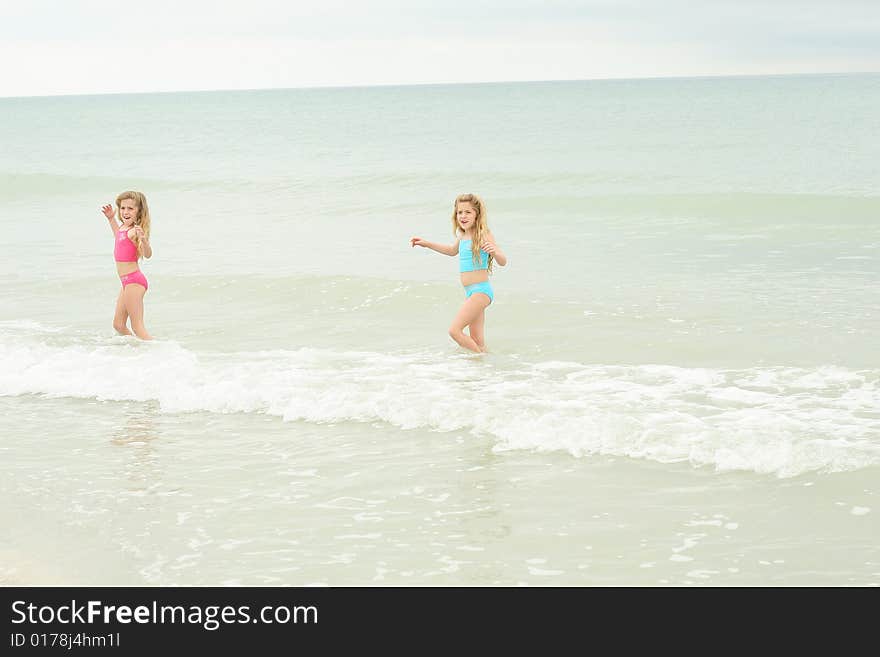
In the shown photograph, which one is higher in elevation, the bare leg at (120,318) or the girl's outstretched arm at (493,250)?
the bare leg at (120,318)

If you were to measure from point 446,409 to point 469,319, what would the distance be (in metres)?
2.20

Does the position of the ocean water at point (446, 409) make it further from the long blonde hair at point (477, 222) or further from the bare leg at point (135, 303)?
the long blonde hair at point (477, 222)

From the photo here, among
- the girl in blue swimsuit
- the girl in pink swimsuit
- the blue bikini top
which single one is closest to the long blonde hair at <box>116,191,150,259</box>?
the girl in pink swimsuit

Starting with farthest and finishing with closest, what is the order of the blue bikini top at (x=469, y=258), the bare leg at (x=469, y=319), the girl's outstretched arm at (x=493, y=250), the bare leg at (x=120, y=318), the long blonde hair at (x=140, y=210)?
the bare leg at (x=120, y=318), the long blonde hair at (x=140, y=210), the blue bikini top at (x=469, y=258), the bare leg at (x=469, y=319), the girl's outstretched arm at (x=493, y=250)

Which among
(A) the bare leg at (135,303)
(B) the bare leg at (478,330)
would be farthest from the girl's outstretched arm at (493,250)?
(A) the bare leg at (135,303)

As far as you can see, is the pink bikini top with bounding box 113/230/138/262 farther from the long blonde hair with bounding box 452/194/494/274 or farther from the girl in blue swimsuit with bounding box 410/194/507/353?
the long blonde hair with bounding box 452/194/494/274

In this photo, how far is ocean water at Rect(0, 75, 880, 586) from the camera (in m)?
5.11

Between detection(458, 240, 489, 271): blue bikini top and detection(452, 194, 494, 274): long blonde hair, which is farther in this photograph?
Answer: detection(458, 240, 489, 271): blue bikini top

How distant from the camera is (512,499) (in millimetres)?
5773

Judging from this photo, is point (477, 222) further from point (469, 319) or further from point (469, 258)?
point (469, 319)

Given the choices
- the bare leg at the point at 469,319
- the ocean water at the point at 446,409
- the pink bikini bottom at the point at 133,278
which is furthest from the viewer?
the pink bikini bottom at the point at 133,278

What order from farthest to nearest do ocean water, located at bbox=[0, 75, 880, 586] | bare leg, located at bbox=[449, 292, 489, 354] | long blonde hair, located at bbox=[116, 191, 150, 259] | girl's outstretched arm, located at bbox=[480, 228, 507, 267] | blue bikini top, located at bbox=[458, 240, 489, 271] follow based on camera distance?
long blonde hair, located at bbox=[116, 191, 150, 259] → blue bikini top, located at bbox=[458, 240, 489, 271] → bare leg, located at bbox=[449, 292, 489, 354] → girl's outstretched arm, located at bbox=[480, 228, 507, 267] → ocean water, located at bbox=[0, 75, 880, 586]

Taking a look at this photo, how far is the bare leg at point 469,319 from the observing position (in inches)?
369
